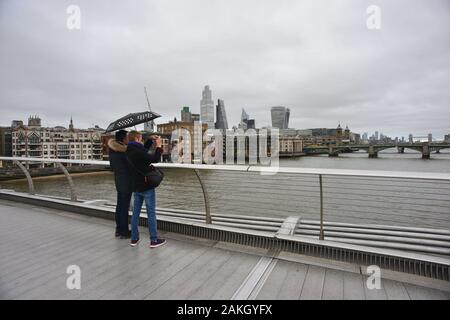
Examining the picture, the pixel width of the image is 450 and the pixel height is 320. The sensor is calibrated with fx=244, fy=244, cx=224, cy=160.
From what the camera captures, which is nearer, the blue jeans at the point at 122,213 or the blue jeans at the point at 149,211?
the blue jeans at the point at 149,211

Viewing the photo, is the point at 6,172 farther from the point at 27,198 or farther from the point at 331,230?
the point at 331,230

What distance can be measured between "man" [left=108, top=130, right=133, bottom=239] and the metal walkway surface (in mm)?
236

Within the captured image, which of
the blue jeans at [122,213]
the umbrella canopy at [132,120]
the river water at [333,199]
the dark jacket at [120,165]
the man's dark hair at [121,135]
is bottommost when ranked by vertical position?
the river water at [333,199]

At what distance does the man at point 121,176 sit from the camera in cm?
323

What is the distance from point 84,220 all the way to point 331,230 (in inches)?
152

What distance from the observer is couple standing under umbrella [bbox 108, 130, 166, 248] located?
114 inches

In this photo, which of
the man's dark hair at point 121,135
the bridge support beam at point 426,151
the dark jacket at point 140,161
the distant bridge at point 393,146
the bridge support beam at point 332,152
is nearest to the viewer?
the dark jacket at point 140,161

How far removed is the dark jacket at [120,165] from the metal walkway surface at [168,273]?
0.76 metres

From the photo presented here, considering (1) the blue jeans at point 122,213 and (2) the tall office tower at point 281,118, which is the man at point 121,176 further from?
(2) the tall office tower at point 281,118

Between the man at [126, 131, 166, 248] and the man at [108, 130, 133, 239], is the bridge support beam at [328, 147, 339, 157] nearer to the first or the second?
the man at [108, 130, 133, 239]

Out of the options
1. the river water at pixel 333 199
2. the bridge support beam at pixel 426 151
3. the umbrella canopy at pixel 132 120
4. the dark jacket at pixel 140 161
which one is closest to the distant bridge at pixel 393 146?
the bridge support beam at pixel 426 151

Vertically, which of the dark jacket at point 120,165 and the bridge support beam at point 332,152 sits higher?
the dark jacket at point 120,165

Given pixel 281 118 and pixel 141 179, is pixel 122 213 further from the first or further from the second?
pixel 281 118

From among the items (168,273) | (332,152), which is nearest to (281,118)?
(332,152)
